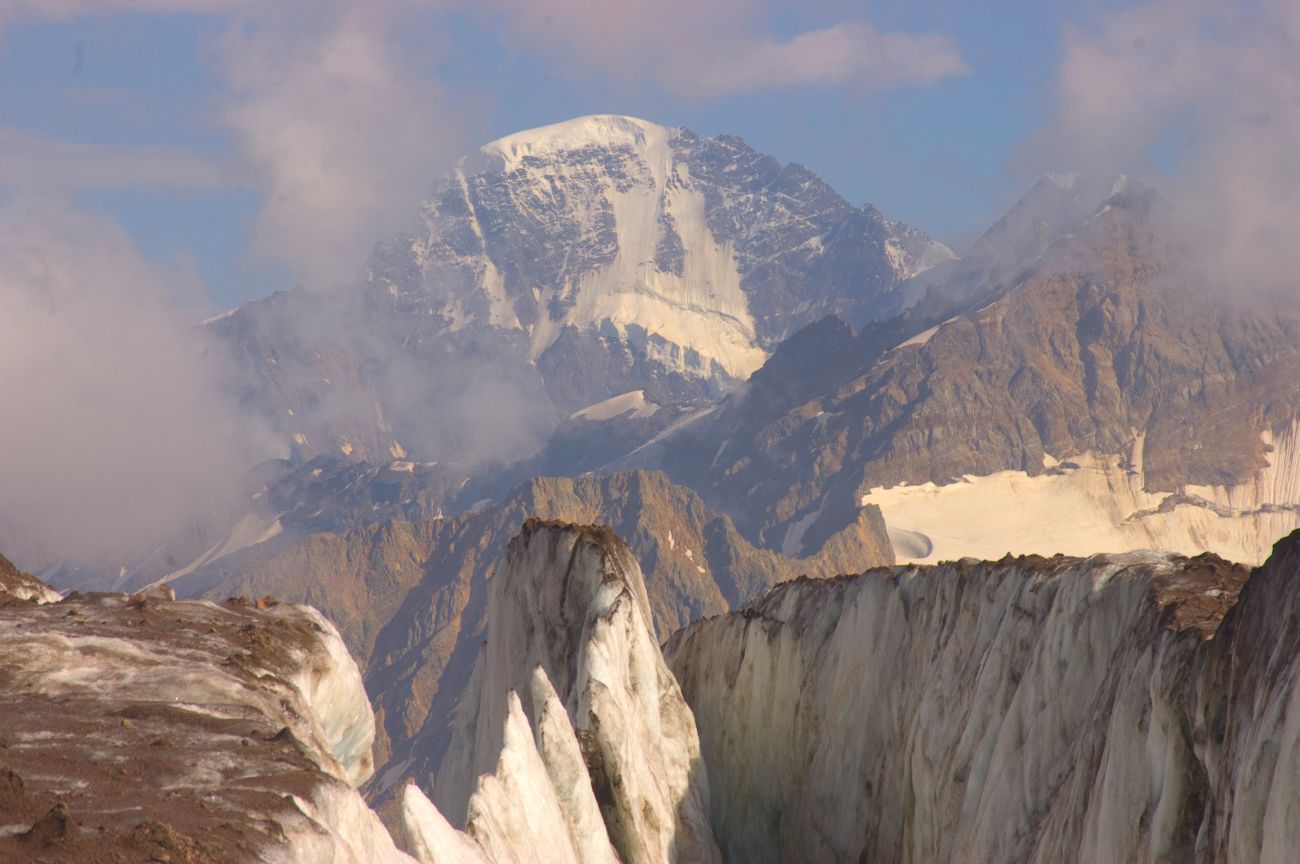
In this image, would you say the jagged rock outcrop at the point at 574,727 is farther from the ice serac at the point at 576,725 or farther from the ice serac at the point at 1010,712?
the ice serac at the point at 1010,712

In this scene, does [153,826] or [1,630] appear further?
[1,630]

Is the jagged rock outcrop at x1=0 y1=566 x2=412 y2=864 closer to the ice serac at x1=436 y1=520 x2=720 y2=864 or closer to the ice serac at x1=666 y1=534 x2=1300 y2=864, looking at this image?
the ice serac at x1=436 y1=520 x2=720 y2=864

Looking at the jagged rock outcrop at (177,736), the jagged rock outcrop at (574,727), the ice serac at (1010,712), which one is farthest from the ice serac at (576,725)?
the ice serac at (1010,712)

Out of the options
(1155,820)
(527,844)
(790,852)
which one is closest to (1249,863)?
(1155,820)

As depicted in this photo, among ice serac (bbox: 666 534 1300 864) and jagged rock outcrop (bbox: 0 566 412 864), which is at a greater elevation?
jagged rock outcrop (bbox: 0 566 412 864)

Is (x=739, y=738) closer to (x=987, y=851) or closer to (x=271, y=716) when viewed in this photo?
(x=987, y=851)

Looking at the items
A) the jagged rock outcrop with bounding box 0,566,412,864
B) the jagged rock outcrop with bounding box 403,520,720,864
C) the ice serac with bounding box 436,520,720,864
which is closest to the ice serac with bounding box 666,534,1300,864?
the jagged rock outcrop with bounding box 403,520,720,864
